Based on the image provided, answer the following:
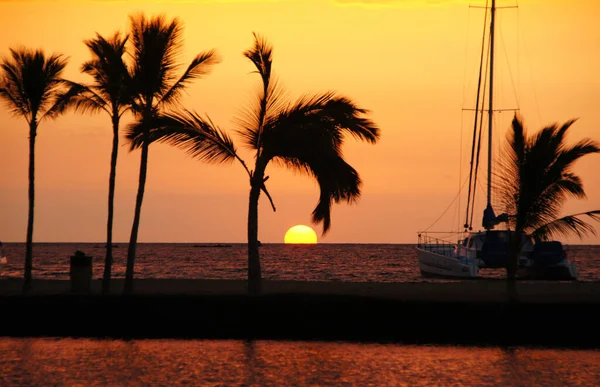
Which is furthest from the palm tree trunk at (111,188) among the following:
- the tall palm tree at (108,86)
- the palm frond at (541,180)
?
the palm frond at (541,180)

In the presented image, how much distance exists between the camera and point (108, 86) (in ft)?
96.0

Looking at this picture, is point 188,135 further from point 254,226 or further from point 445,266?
point 445,266

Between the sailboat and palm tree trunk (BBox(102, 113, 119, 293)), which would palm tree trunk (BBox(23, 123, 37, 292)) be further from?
the sailboat

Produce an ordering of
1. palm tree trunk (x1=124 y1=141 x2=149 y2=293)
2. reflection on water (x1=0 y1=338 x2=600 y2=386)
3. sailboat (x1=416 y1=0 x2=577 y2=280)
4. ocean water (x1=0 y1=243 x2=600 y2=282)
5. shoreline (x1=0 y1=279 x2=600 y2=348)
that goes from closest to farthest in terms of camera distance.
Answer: reflection on water (x1=0 y1=338 x2=600 y2=386), shoreline (x1=0 y1=279 x2=600 y2=348), palm tree trunk (x1=124 y1=141 x2=149 y2=293), sailboat (x1=416 y1=0 x2=577 y2=280), ocean water (x1=0 y1=243 x2=600 y2=282)

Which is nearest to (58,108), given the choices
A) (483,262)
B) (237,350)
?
(237,350)

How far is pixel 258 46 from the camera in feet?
91.2

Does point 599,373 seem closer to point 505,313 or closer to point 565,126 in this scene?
point 505,313

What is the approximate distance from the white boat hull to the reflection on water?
26639 millimetres

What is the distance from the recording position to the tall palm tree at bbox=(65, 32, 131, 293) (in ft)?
→ 95.0

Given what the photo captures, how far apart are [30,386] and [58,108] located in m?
14.0

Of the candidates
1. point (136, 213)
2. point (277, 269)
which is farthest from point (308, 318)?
point (277, 269)

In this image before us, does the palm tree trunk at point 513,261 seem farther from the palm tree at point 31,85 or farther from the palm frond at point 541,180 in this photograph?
the palm tree at point 31,85

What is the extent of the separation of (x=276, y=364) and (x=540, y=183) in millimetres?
9961

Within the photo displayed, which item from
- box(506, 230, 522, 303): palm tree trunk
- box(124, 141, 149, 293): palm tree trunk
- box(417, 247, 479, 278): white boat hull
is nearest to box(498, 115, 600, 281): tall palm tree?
box(506, 230, 522, 303): palm tree trunk
